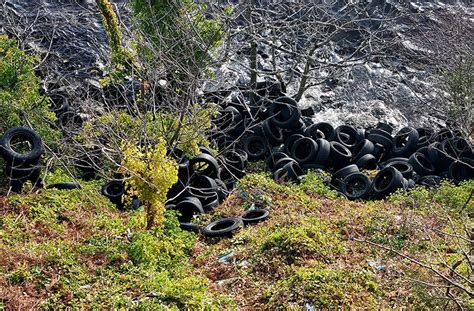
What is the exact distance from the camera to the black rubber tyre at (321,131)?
529 inches

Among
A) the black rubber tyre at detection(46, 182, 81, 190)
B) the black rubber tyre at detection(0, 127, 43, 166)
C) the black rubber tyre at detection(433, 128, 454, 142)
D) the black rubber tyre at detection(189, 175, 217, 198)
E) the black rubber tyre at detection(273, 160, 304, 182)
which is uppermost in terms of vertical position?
the black rubber tyre at detection(433, 128, 454, 142)

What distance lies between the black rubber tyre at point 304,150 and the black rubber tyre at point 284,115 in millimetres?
613

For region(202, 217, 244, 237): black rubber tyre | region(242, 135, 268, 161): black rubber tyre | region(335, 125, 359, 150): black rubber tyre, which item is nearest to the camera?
region(202, 217, 244, 237): black rubber tyre

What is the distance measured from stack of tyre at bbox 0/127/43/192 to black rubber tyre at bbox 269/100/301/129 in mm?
6380

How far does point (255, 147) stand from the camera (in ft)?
44.7

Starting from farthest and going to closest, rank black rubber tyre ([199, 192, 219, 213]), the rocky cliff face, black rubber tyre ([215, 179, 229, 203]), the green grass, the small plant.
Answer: the rocky cliff face < black rubber tyre ([215, 179, 229, 203]) < black rubber tyre ([199, 192, 219, 213]) < the small plant < the green grass

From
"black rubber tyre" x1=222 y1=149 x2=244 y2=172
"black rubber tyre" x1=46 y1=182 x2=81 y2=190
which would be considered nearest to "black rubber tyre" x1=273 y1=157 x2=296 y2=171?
"black rubber tyre" x1=222 y1=149 x2=244 y2=172

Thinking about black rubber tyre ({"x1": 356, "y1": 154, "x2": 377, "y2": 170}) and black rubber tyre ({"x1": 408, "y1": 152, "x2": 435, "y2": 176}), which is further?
black rubber tyre ({"x1": 356, "y1": 154, "x2": 377, "y2": 170})

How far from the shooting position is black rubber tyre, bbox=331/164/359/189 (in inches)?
459

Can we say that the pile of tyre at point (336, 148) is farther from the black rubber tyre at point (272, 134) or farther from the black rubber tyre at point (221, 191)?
the black rubber tyre at point (221, 191)

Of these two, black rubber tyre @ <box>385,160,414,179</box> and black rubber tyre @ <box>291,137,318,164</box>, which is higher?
black rubber tyre @ <box>385,160,414,179</box>

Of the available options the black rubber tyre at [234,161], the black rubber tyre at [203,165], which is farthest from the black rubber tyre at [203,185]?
the black rubber tyre at [234,161]

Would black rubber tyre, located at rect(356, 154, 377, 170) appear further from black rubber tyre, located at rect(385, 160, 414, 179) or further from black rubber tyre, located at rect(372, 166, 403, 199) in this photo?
black rubber tyre, located at rect(372, 166, 403, 199)

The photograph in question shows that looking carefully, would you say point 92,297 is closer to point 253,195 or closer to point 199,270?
point 199,270
